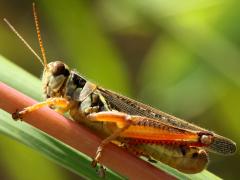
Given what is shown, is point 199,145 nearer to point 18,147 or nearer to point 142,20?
point 142,20

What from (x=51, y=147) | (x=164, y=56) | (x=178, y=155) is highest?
(x=164, y=56)


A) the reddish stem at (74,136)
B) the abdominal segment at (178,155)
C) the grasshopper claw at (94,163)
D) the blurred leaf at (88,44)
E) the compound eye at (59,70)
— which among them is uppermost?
the blurred leaf at (88,44)

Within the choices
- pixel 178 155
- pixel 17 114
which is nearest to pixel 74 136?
pixel 17 114

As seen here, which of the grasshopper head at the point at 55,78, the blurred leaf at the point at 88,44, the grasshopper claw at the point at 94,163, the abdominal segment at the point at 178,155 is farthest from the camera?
the blurred leaf at the point at 88,44

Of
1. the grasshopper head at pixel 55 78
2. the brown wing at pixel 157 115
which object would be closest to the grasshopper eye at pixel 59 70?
the grasshopper head at pixel 55 78

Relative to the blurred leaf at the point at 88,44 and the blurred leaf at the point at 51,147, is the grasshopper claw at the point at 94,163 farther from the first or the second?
the blurred leaf at the point at 88,44

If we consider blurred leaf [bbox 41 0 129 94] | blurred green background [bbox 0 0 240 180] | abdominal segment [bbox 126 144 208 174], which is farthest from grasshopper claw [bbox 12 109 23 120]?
blurred leaf [bbox 41 0 129 94]

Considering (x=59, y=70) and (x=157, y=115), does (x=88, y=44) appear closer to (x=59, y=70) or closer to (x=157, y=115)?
(x=59, y=70)
